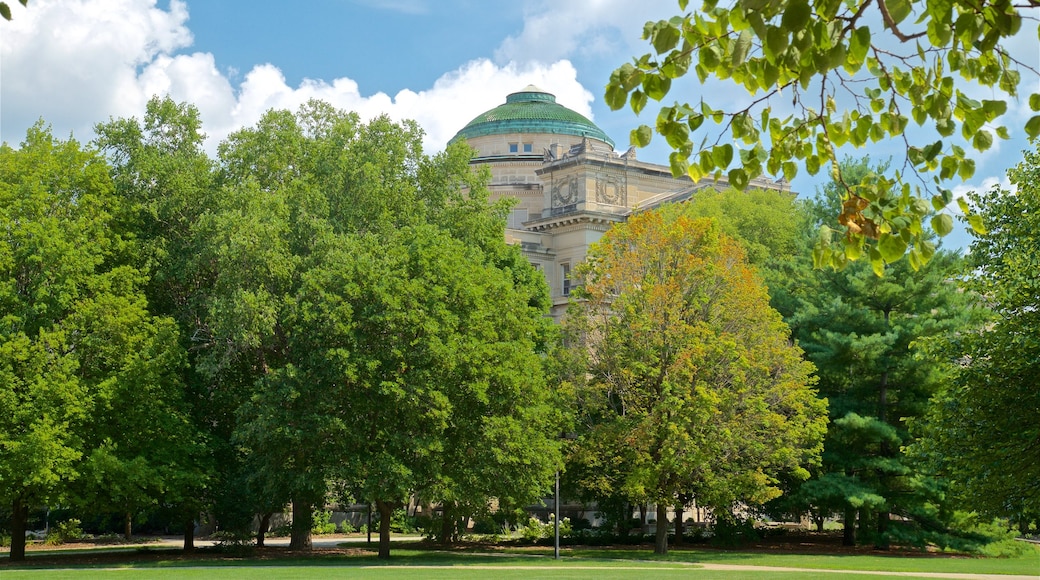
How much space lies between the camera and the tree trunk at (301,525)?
140 ft

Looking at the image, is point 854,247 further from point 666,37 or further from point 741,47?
point 666,37

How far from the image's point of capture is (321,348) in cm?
3891

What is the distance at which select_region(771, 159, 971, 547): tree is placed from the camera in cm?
4375

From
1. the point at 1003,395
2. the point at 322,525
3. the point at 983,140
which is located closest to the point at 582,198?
the point at 322,525

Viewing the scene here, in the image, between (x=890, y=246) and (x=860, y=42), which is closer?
(x=860, y=42)

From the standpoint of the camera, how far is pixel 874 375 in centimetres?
4684

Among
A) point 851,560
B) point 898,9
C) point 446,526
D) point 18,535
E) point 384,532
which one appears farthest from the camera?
point 446,526

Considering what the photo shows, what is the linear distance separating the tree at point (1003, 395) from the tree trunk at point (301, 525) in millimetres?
22522

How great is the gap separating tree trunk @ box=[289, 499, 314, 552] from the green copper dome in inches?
2272

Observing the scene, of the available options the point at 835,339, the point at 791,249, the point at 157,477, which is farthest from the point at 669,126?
the point at 791,249

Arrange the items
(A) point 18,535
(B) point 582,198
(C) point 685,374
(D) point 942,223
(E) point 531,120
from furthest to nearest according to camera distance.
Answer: (E) point 531,120 < (B) point 582,198 < (C) point 685,374 < (A) point 18,535 < (D) point 942,223

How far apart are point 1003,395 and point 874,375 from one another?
844 inches

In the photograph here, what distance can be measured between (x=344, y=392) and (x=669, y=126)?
3184 cm

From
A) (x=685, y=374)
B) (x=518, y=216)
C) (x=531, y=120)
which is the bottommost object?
(x=685, y=374)
